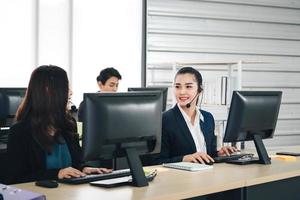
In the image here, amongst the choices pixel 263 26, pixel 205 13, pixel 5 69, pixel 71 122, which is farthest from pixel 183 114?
pixel 263 26

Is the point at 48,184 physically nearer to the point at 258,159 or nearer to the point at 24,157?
the point at 24,157

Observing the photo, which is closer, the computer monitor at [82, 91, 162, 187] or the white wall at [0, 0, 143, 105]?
the computer monitor at [82, 91, 162, 187]

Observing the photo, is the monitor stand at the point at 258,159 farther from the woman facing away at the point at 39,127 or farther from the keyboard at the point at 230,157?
the woman facing away at the point at 39,127

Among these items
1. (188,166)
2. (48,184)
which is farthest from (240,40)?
(48,184)

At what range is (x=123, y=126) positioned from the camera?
241 cm

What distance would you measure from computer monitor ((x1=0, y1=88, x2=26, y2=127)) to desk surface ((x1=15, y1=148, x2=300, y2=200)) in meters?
1.69

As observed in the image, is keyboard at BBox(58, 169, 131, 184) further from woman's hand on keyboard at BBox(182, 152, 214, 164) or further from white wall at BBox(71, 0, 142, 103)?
white wall at BBox(71, 0, 142, 103)

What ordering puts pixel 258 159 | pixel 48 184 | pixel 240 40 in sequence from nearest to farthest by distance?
pixel 48 184
pixel 258 159
pixel 240 40

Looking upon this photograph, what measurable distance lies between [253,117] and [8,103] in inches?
79.6

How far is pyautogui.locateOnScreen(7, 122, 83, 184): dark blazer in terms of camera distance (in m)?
2.60

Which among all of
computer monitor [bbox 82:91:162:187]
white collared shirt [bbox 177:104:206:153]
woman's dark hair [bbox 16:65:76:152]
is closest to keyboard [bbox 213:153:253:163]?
white collared shirt [bbox 177:104:206:153]

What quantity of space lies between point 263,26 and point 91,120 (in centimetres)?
485

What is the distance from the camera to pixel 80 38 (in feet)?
18.5

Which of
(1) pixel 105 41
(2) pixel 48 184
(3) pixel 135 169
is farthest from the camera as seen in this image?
(1) pixel 105 41
